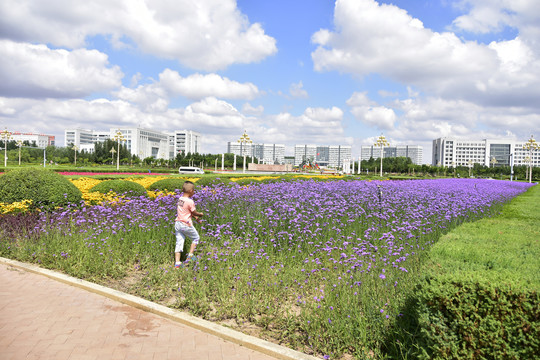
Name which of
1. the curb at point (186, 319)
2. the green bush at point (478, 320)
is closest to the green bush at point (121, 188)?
the curb at point (186, 319)

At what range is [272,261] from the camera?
5.36 metres

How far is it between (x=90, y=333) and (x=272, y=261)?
8.19ft

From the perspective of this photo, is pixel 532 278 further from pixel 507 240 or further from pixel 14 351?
pixel 14 351

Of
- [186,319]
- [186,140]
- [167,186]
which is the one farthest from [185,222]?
[186,140]

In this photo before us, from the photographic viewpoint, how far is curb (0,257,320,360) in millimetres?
3422

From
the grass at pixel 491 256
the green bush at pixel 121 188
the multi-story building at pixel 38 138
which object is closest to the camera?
the grass at pixel 491 256

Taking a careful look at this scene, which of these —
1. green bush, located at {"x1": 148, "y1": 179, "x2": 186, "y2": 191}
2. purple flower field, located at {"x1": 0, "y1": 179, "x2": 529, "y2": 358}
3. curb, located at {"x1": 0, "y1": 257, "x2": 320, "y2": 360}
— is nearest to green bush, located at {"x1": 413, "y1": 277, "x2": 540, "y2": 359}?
purple flower field, located at {"x1": 0, "y1": 179, "x2": 529, "y2": 358}

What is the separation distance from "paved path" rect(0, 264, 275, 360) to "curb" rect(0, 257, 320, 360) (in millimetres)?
57

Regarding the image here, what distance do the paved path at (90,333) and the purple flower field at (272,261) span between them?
0.44 metres

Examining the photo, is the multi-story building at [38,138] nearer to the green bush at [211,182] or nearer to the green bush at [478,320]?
the green bush at [211,182]

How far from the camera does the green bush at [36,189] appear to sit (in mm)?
8391

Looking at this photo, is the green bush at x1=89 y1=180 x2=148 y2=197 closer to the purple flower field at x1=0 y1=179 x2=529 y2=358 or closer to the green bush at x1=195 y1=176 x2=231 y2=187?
the green bush at x1=195 y1=176 x2=231 y2=187

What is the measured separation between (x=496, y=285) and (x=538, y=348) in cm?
45

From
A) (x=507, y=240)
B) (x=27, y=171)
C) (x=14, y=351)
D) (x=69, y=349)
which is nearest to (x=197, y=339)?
(x=69, y=349)
